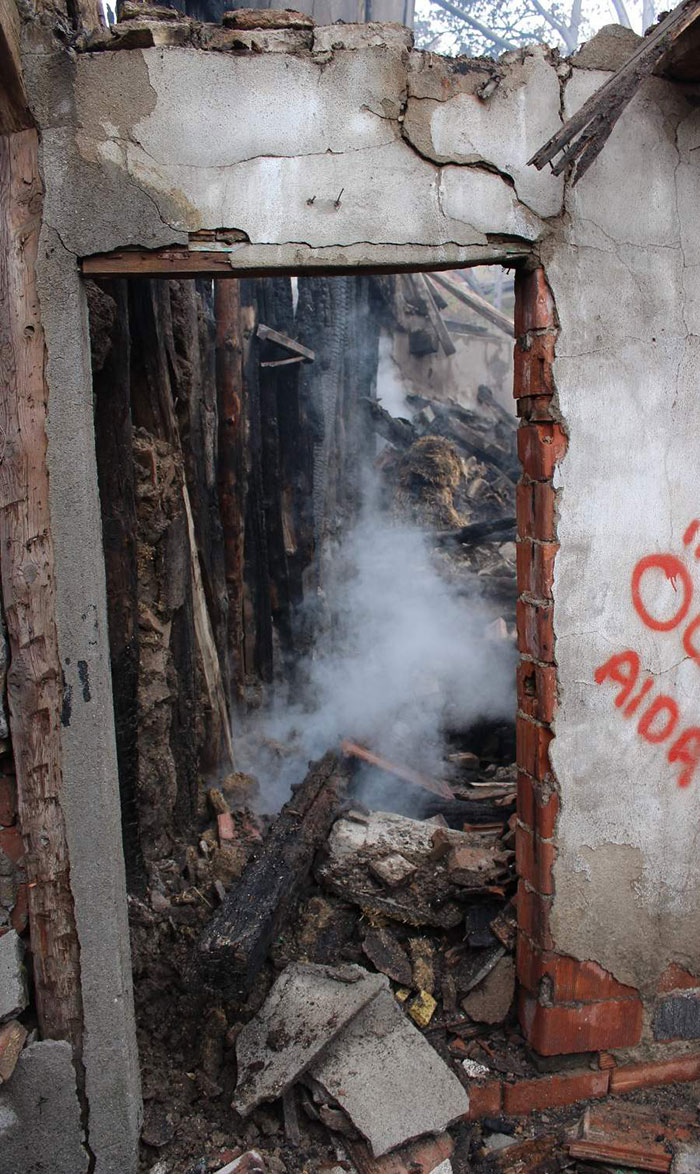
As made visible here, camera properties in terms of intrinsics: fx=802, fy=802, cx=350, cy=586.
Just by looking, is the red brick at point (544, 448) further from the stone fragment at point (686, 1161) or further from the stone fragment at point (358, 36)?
the stone fragment at point (686, 1161)

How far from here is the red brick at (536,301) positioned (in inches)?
119

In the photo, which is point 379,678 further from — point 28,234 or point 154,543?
point 28,234

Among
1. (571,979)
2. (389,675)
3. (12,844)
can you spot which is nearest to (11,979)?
(12,844)

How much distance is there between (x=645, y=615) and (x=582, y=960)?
1.46m

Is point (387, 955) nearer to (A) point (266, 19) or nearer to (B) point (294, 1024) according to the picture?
(B) point (294, 1024)

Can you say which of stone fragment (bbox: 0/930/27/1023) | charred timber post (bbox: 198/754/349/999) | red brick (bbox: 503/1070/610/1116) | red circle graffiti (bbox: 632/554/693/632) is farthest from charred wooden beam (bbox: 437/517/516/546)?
stone fragment (bbox: 0/930/27/1023)

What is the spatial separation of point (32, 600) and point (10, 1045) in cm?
159

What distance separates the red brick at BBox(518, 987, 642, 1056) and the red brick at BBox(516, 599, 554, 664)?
4.89ft

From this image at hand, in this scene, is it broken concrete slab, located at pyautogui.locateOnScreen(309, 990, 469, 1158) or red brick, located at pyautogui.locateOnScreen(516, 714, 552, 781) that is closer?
broken concrete slab, located at pyautogui.locateOnScreen(309, 990, 469, 1158)

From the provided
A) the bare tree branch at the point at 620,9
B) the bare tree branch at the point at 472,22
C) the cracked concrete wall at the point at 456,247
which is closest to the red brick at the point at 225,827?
the cracked concrete wall at the point at 456,247

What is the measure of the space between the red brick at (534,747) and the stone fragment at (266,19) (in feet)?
8.90

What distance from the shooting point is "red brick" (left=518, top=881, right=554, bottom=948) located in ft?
10.8

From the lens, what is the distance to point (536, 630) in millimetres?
3211

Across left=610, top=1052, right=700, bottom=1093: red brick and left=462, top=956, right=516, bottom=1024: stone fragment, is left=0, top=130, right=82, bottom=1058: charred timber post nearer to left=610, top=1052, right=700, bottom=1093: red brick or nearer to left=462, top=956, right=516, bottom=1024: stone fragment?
left=462, top=956, right=516, bottom=1024: stone fragment
